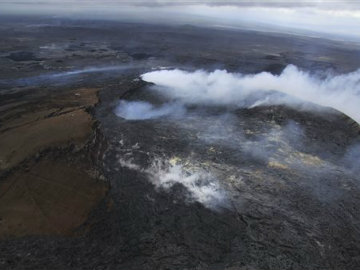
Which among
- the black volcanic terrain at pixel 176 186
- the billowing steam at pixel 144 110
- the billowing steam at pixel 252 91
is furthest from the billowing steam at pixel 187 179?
the billowing steam at pixel 252 91

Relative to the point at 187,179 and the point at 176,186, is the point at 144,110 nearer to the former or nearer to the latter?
the point at 187,179

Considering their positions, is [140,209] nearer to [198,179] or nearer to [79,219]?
[79,219]

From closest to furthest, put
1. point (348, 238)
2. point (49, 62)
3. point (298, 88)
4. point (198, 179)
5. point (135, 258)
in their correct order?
point (135, 258)
point (348, 238)
point (198, 179)
point (298, 88)
point (49, 62)

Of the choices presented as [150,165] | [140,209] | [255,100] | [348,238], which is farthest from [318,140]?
[140,209]

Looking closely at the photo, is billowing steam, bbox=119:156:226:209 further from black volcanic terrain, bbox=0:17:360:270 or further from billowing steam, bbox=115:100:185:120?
billowing steam, bbox=115:100:185:120

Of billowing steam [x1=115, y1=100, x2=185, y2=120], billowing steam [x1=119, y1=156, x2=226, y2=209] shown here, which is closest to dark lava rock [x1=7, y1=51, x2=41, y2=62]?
billowing steam [x1=115, y1=100, x2=185, y2=120]

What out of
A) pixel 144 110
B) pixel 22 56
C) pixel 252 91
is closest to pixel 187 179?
pixel 144 110

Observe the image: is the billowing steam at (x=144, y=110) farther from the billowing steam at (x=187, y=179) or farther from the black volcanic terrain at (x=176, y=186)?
the billowing steam at (x=187, y=179)
